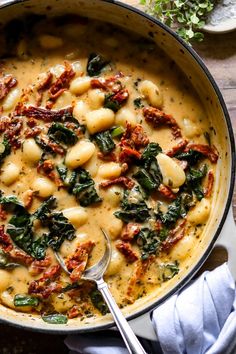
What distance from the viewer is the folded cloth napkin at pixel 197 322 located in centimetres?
276

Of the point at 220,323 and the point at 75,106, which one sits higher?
the point at 75,106

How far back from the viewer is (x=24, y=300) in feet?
9.48

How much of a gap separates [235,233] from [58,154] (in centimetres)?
76

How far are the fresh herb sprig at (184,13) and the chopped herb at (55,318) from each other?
122cm

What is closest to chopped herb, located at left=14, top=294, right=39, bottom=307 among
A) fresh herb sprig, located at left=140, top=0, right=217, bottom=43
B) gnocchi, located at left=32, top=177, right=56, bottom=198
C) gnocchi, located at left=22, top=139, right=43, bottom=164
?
gnocchi, located at left=32, top=177, right=56, bottom=198

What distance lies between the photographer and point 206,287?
110 inches

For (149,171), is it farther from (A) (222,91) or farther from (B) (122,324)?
(B) (122,324)

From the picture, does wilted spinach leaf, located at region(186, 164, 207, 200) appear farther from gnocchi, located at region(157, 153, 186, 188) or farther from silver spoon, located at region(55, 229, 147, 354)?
silver spoon, located at region(55, 229, 147, 354)

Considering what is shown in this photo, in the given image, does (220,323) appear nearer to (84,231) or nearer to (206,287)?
(206,287)

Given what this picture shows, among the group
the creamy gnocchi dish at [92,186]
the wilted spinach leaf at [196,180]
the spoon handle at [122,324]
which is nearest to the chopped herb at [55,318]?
→ the creamy gnocchi dish at [92,186]

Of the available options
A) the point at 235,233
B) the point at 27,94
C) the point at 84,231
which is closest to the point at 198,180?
the point at 235,233

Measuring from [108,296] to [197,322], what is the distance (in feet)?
1.15

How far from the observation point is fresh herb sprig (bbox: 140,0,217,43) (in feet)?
9.74

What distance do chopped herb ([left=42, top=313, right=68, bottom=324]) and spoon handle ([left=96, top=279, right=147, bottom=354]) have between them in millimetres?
221
